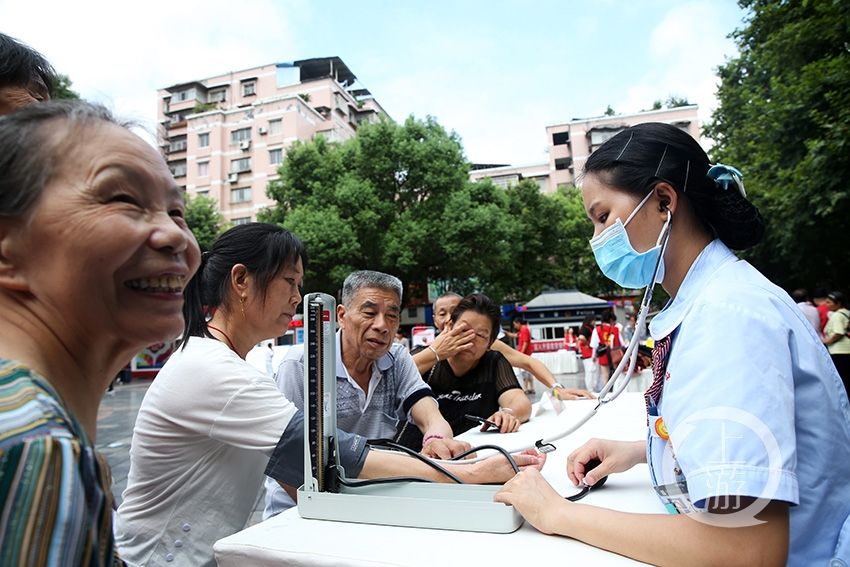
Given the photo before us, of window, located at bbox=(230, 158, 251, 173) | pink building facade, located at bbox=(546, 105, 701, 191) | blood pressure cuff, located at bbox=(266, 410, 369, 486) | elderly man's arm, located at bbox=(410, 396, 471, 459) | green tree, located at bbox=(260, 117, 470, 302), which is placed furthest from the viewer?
pink building facade, located at bbox=(546, 105, 701, 191)

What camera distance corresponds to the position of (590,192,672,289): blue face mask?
52.0 inches

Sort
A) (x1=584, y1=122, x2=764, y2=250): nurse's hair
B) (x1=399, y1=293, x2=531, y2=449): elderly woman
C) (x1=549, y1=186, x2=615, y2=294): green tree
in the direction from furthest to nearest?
(x1=549, y1=186, x2=615, y2=294): green tree, (x1=399, y1=293, x2=531, y2=449): elderly woman, (x1=584, y1=122, x2=764, y2=250): nurse's hair

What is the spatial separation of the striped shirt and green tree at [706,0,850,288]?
412 inches

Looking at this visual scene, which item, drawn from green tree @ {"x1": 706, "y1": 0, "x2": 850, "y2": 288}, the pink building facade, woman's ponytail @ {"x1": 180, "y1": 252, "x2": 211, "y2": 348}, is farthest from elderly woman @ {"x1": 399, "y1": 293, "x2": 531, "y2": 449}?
the pink building facade

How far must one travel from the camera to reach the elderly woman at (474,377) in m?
3.24

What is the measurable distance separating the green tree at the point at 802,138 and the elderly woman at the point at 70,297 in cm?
1029

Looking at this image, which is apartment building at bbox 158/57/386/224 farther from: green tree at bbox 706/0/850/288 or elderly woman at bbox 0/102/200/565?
elderly woman at bbox 0/102/200/565

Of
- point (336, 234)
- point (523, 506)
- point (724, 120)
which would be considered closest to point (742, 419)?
point (523, 506)

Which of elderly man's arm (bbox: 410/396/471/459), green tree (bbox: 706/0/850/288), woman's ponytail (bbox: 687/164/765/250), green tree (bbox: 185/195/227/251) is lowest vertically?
elderly man's arm (bbox: 410/396/471/459)

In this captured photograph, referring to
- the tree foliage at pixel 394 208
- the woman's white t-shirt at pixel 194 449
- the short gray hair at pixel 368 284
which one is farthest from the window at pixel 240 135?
the woman's white t-shirt at pixel 194 449

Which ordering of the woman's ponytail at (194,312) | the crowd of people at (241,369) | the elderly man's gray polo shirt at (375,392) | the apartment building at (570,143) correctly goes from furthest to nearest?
the apartment building at (570,143) < the elderly man's gray polo shirt at (375,392) < the woman's ponytail at (194,312) < the crowd of people at (241,369)

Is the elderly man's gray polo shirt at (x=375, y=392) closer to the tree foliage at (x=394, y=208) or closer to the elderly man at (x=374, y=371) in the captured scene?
the elderly man at (x=374, y=371)

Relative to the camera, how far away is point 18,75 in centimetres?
159

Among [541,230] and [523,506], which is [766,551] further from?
[541,230]
